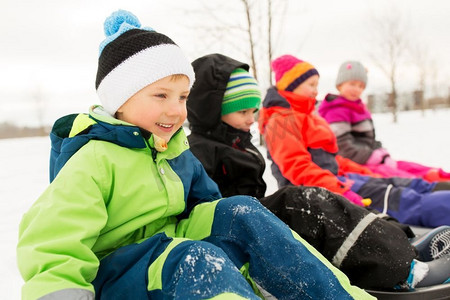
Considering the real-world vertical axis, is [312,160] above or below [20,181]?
above

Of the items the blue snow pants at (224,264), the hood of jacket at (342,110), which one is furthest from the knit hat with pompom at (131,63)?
the hood of jacket at (342,110)

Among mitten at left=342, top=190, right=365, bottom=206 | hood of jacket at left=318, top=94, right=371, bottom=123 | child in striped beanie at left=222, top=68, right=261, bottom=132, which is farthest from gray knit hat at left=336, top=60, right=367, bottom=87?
child in striped beanie at left=222, top=68, right=261, bottom=132

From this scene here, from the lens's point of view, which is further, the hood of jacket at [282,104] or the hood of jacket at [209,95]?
the hood of jacket at [282,104]

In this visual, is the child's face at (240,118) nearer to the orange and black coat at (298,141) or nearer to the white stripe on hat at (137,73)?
the orange and black coat at (298,141)

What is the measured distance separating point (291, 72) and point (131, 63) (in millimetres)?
1901

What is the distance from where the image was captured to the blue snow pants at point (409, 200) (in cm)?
252

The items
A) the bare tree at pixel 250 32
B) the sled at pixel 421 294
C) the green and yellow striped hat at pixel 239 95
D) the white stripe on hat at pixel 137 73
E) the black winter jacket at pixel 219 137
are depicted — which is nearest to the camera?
the white stripe on hat at pixel 137 73

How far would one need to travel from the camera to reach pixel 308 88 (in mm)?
3139

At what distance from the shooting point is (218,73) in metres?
2.44

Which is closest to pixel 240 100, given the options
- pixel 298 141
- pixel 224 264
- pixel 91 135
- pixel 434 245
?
pixel 298 141

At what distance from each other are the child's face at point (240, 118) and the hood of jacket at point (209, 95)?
0.07m

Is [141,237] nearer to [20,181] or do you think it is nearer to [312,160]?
[312,160]

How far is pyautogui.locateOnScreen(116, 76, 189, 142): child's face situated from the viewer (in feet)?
4.99

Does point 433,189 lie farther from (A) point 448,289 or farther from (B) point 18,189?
(B) point 18,189
